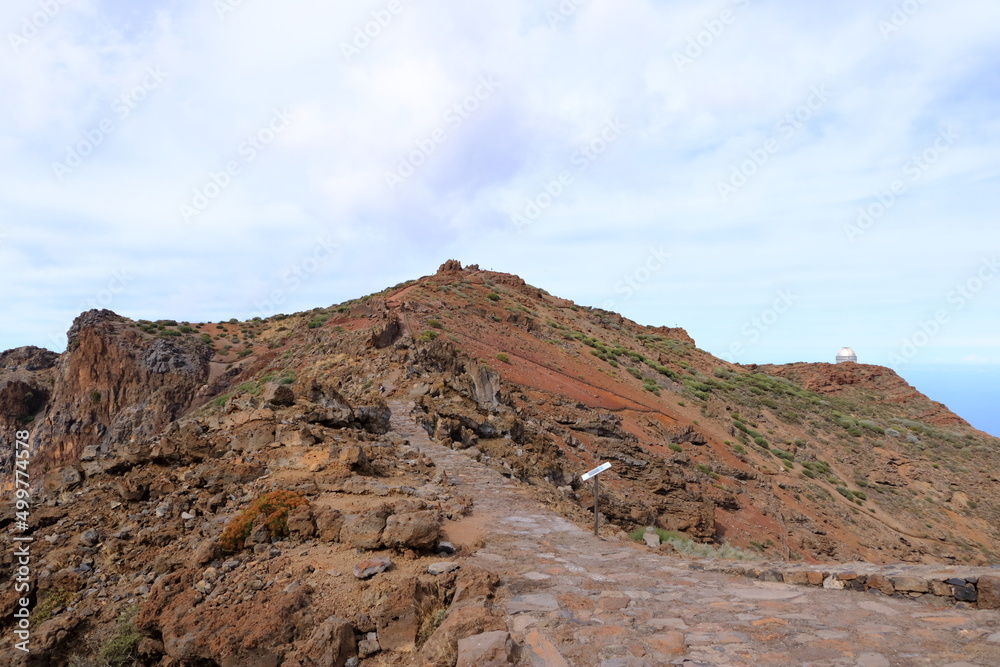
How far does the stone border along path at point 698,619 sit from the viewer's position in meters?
4.09

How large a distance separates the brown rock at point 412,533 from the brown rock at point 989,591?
509 cm

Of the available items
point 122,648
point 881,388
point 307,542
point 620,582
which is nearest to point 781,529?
point 620,582

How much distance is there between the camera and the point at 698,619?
4.88 meters

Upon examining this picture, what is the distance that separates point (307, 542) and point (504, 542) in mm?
2400

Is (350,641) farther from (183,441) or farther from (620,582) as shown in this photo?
(183,441)

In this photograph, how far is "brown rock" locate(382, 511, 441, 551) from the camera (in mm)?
6273

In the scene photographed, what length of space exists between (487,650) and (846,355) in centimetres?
7106

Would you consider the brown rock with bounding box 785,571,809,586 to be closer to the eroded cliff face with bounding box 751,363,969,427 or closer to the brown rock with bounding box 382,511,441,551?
the brown rock with bounding box 382,511,441,551

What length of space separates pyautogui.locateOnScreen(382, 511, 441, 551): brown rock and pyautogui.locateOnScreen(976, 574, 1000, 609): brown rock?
5087 millimetres

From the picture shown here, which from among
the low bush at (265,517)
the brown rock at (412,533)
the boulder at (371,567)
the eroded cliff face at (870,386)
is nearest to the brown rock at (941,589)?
the brown rock at (412,533)

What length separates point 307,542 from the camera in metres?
6.62

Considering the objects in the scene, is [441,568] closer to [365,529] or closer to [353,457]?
[365,529]

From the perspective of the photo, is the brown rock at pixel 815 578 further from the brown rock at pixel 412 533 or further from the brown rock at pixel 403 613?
the brown rock at pixel 412 533

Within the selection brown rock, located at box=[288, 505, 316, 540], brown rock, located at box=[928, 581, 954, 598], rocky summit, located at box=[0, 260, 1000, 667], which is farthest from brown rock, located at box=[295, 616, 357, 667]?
brown rock, located at box=[928, 581, 954, 598]
